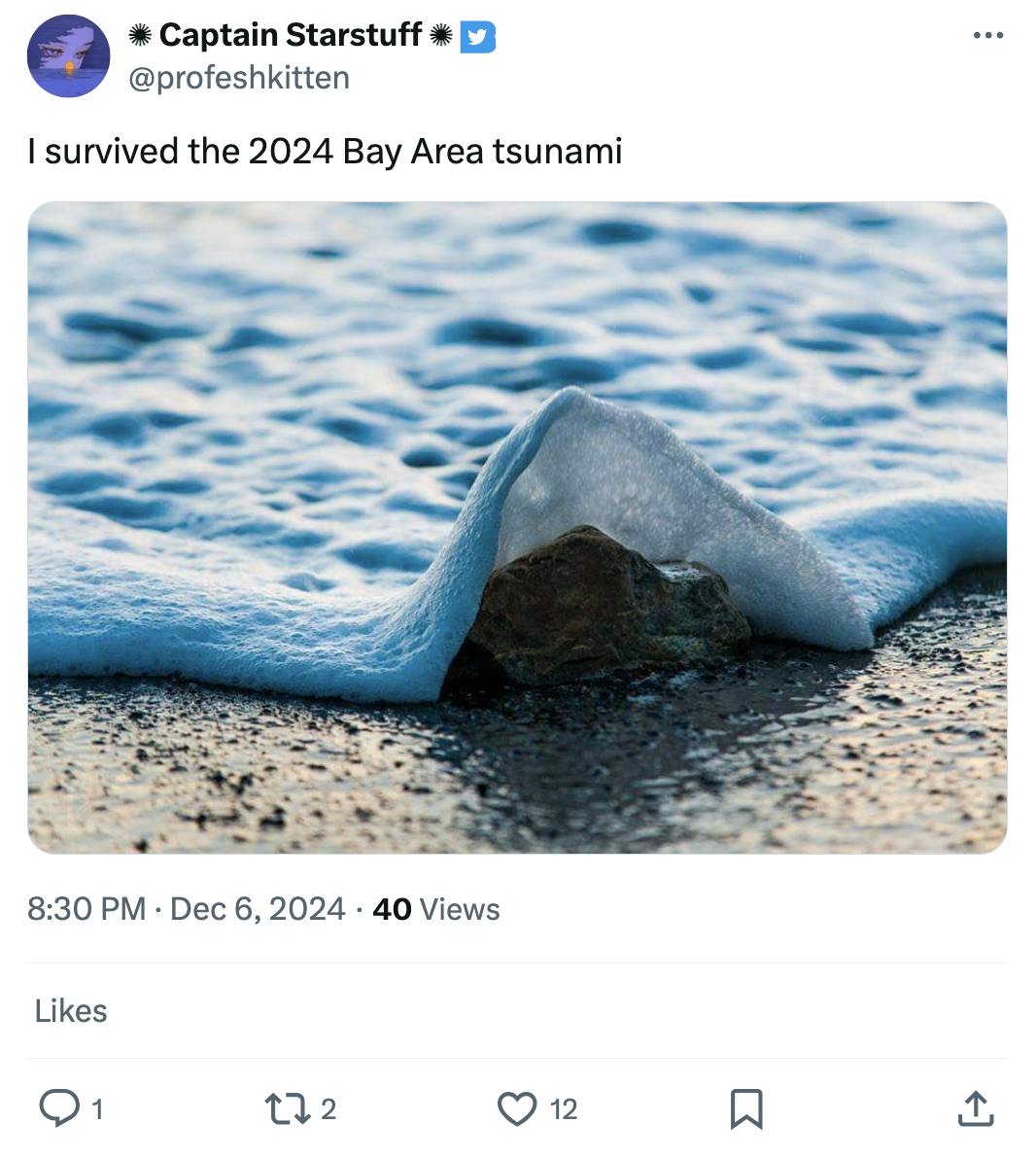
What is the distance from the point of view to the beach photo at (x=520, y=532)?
2.08 meters

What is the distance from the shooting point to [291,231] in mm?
5086

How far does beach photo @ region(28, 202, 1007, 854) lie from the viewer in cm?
208

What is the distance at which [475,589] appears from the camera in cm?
244
